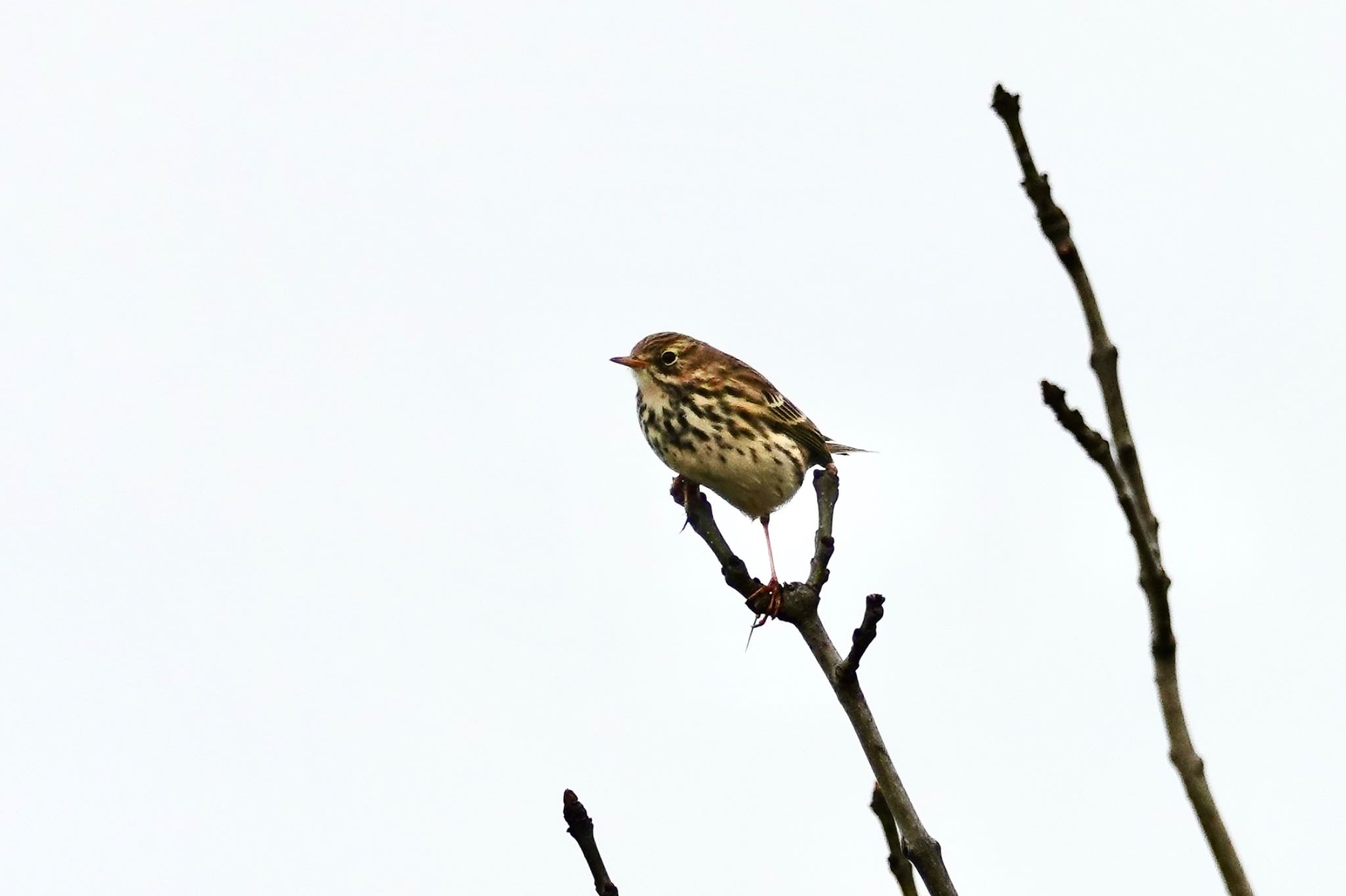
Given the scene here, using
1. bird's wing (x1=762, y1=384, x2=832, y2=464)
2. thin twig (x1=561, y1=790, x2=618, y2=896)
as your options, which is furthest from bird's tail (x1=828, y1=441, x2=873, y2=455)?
thin twig (x1=561, y1=790, x2=618, y2=896)

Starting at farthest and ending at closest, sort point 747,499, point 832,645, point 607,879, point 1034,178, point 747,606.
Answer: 1. point 747,499
2. point 747,606
3. point 832,645
4. point 607,879
5. point 1034,178

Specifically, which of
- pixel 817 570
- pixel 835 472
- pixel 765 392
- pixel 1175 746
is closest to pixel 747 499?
pixel 765 392

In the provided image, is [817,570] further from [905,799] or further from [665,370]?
[665,370]

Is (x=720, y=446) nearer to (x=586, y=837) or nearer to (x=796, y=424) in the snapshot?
(x=796, y=424)

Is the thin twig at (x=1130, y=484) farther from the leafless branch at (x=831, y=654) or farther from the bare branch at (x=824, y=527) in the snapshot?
the bare branch at (x=824, y=527)

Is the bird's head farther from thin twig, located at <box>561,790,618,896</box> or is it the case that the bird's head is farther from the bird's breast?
thin twig, located at <box>561,790,618,896</box>

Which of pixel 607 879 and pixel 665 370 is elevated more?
pixel 665 370

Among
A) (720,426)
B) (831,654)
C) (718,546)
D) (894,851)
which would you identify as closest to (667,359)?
(720,426)
